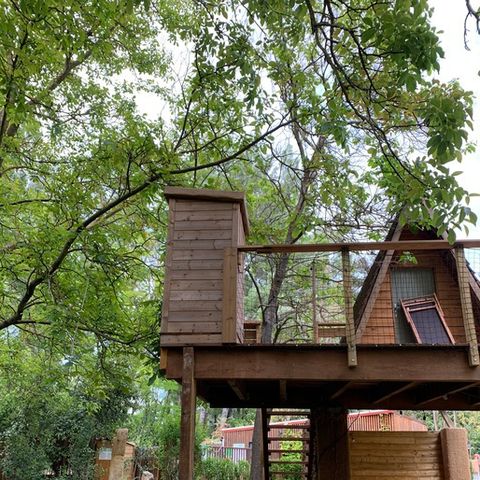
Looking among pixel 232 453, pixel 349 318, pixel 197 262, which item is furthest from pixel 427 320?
pixel 232 453

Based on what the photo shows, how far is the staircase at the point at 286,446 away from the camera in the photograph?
774 cm

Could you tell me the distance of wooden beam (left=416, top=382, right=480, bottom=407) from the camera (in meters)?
5.29

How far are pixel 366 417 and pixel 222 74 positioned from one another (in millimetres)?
13837

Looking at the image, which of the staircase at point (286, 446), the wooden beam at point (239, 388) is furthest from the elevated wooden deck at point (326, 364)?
the staircase at point (286, 446)

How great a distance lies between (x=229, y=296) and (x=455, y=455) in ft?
16.4

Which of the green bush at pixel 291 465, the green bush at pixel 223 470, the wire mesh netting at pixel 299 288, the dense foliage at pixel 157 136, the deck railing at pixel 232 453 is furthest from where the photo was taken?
the deck railing at pixel 232 453

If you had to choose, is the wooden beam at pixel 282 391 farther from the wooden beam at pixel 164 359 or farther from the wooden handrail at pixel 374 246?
the wooden handrail at pixel 374 246

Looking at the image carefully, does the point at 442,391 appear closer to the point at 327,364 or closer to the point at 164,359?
the point at 327,364

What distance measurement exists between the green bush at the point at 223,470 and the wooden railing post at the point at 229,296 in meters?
13.1

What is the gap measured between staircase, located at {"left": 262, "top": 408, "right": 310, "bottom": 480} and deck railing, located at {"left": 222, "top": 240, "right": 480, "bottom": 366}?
130 centimetres

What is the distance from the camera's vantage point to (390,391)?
6051mm

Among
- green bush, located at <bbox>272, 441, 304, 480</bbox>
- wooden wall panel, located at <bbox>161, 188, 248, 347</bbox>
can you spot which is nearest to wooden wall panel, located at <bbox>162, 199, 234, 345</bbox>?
wooden wall panel, located at <bbox>161, 188, 248, 347</bbox>

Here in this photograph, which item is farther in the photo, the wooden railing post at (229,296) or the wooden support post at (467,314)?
the wooden railing post at (229,296)

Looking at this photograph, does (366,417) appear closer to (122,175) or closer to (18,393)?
(18,393)
